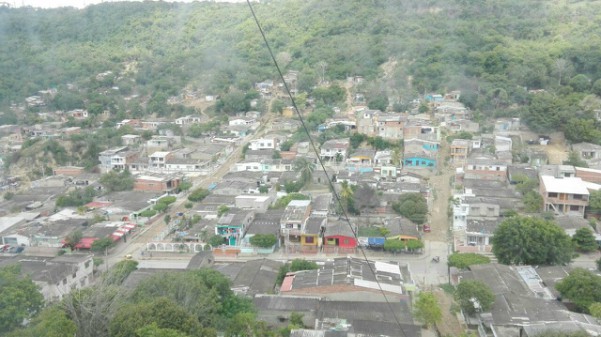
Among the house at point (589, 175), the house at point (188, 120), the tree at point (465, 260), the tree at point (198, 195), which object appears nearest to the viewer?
the tree at point (465, 260)

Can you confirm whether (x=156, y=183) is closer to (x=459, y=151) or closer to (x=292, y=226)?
(x=292, y=226)

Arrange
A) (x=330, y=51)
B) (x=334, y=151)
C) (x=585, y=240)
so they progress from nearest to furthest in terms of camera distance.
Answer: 1. (x=585, y=240)
2. (x=334, y=151)
3. (x=330, y=51)

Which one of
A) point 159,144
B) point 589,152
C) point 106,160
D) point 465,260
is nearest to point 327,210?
point 465,260

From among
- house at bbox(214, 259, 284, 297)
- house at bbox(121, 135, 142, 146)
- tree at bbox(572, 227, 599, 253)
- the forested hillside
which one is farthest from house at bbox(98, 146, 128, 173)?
tree at bbox(572, 227, 599, 253)

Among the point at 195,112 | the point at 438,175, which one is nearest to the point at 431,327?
the point at 438,175

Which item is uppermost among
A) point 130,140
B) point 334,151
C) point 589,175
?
point 130,140

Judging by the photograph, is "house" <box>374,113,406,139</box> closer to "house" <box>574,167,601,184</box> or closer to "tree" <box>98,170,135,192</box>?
"house" <box>574,167,601,184</box>

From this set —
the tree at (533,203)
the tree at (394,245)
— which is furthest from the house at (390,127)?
the tree at (394,245)

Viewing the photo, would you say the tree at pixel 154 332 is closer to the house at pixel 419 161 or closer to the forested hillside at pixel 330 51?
the house at pixel 419 161
